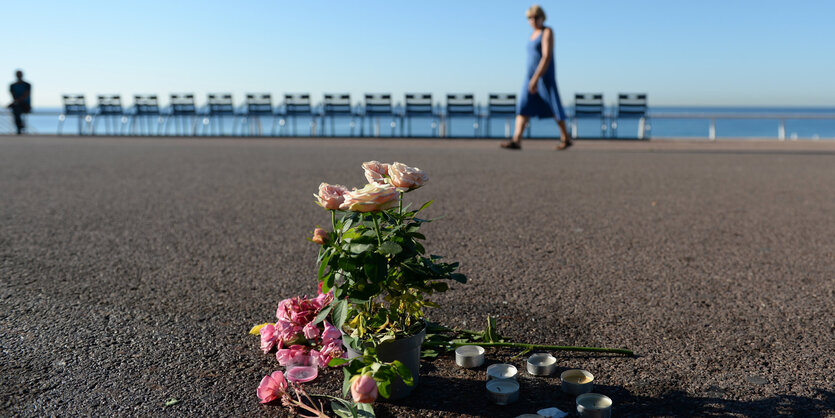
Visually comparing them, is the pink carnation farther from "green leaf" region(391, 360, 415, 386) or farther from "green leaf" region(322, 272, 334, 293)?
"green leaf" region(391, 360, 415, 386)

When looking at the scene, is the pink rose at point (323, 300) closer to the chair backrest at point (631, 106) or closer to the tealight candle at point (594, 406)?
the tealight candle at point (594, 406)

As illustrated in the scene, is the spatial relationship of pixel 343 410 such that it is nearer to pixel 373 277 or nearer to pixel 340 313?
pixel 340 313

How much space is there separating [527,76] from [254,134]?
12.0 m

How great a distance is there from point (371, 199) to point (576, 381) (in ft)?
2.76

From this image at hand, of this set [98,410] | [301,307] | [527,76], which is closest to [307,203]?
[301,307]

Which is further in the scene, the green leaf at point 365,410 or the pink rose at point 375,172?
the pink rose at point 375,172

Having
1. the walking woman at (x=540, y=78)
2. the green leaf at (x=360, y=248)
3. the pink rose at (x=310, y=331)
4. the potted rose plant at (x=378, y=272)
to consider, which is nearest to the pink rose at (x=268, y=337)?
the pink rose at (x=310, y=331)

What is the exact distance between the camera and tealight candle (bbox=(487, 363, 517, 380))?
81.0 inches

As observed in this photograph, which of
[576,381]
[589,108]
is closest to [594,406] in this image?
[576,381]

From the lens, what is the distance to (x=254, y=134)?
65.6 ft

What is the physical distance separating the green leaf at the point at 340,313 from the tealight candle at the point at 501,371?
498mm

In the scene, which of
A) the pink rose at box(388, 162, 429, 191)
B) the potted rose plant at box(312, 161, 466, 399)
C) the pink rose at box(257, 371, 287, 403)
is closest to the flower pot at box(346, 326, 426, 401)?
the potted rose plant at box(312, 161, 466, 399)

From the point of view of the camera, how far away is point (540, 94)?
990cm

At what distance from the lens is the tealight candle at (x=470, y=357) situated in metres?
2.20
